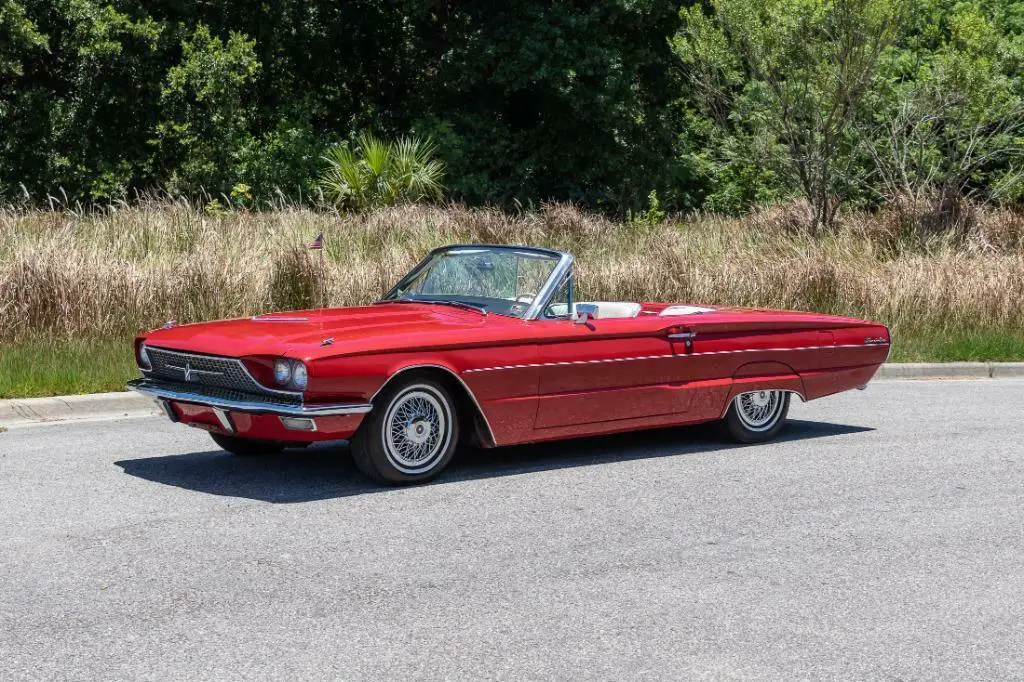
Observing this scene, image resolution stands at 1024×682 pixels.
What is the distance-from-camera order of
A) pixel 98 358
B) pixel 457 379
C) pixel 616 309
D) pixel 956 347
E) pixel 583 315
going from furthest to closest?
pixel 956 347 < pixel 98 358 < pixel 616 309 < pixel 583 315 < pixel 457 379

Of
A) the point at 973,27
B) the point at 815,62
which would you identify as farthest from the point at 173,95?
the point at 973,27

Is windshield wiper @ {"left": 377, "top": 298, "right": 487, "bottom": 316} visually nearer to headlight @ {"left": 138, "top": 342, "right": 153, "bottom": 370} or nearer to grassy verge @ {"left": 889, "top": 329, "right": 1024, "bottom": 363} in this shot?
headlight @ {"left": 138, "top": 342, "right": 153, "bottom": 370}

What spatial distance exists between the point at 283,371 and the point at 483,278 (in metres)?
1.92

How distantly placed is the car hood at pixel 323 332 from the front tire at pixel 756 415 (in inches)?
81.1

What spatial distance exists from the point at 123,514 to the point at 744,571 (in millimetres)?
3112

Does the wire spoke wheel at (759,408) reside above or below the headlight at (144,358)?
below

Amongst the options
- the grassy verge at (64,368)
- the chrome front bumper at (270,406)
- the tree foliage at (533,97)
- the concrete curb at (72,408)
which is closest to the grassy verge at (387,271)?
the grassy verge at (64,368)

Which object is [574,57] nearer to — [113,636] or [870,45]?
[870,45]

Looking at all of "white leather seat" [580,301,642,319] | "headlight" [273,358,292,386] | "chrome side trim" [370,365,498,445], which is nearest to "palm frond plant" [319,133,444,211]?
"white leather seat" [580,301,642,319]

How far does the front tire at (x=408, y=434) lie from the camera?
300 inches

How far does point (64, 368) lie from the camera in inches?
464

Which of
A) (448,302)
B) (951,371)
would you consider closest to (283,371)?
(448,302)

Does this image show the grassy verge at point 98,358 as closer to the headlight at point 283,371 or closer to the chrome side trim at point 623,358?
the headlight at point 283,371

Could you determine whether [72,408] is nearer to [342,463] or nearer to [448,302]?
[342,463]
